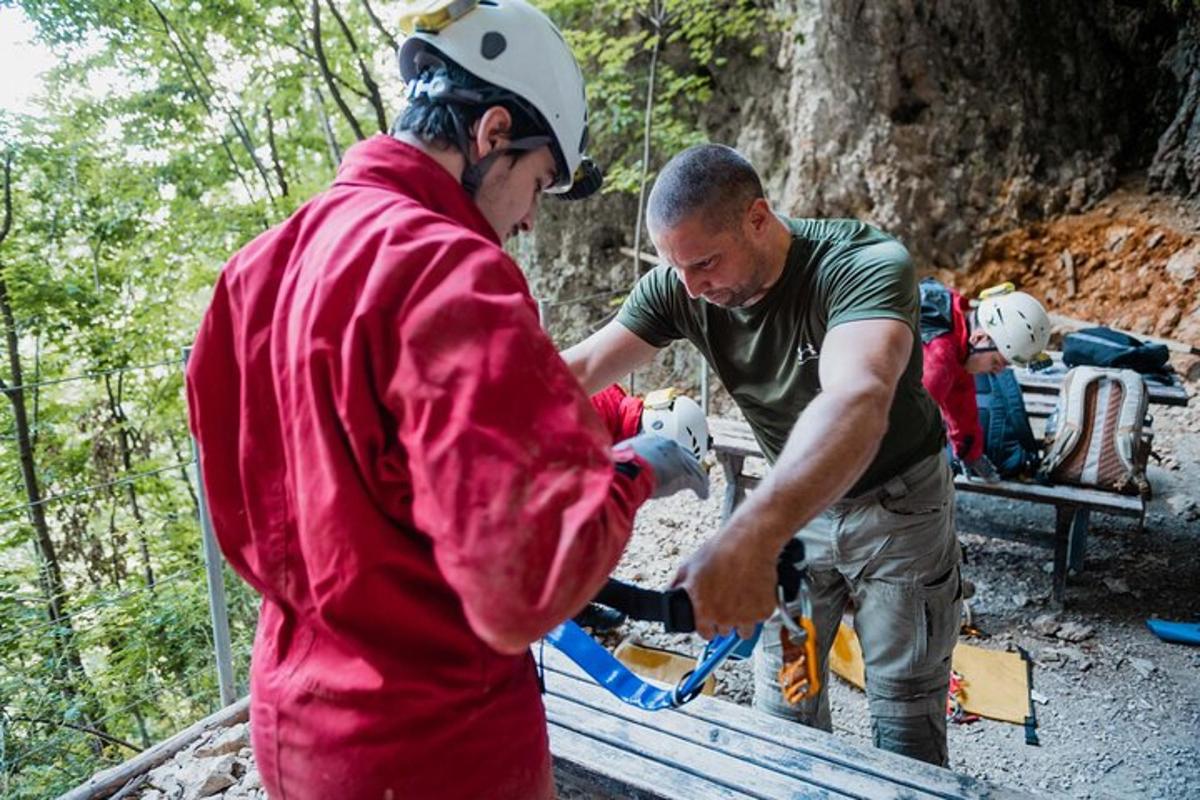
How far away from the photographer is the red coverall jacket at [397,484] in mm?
735

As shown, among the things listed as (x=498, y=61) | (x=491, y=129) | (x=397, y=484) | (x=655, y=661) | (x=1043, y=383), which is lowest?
(x=655, y=661)

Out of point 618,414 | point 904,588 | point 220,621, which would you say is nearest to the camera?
point 904,588

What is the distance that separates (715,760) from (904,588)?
32.0 inches

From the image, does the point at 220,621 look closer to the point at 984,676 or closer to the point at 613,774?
the point at 613,774

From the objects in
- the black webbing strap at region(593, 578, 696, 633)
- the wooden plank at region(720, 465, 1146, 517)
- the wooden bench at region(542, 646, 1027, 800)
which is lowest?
the wooden plank at region(720, 465, 1146, 517)

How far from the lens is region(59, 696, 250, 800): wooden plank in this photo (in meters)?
2.50

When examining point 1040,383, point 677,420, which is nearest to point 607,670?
point 677,420

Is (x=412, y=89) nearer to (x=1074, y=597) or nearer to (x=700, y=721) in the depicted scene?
(x=700, y=721)

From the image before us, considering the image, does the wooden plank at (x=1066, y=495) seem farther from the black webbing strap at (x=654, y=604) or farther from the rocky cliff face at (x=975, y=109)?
the rocky cliff face at (x=975, y=109)

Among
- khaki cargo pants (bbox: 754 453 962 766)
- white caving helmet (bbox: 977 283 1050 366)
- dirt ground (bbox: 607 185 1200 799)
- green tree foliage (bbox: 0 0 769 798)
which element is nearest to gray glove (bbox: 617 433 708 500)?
khaki cargo pants (bbox: 754 453 962 766)

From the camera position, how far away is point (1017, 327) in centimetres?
Answer: 485

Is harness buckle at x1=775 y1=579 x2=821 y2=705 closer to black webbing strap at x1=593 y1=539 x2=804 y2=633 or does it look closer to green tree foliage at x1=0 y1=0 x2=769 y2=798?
black webbing strap at x1=593 y1=539 x2=804 y2=633

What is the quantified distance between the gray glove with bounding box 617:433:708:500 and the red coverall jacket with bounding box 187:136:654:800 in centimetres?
18

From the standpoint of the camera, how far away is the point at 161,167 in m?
7.99
